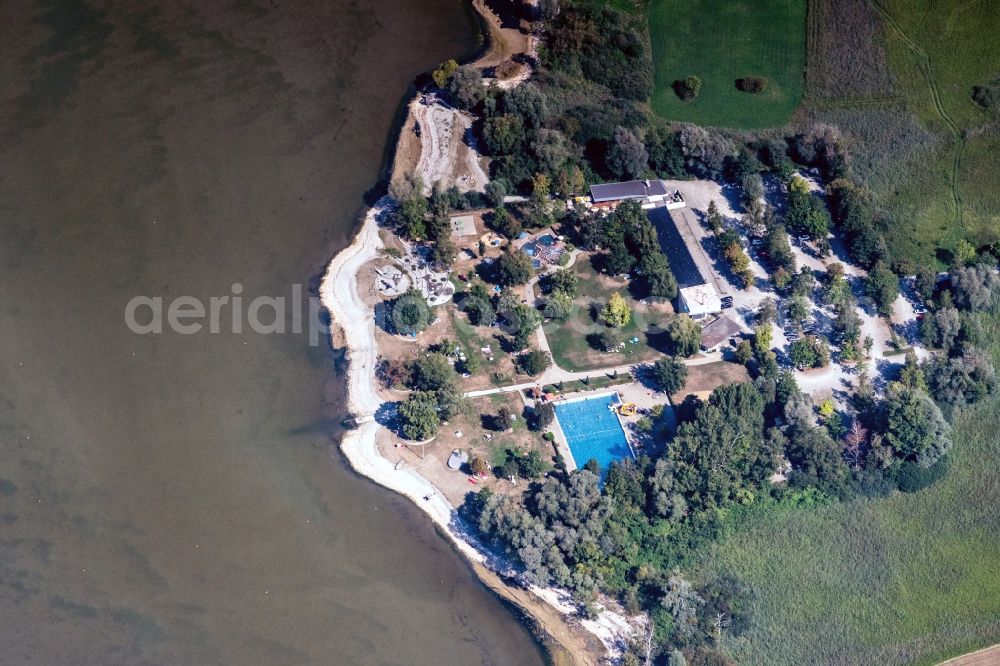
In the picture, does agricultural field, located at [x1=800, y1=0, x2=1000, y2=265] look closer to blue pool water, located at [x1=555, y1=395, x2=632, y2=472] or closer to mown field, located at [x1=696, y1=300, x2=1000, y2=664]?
mown field, located at [x1=696, y1=300, x2=1000, y2=664]

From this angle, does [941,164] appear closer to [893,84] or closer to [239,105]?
[893,84]

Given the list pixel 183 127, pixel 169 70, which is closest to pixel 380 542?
pixel 183 127

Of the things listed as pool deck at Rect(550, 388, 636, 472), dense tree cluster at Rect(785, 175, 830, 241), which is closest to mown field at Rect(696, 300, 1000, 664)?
pool deck at Rect(550, 388, 636, 472)

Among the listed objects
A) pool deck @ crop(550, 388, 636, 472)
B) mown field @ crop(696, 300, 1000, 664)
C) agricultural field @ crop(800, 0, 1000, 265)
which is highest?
agricultural field @ crop(800, 0, 1000, 265)

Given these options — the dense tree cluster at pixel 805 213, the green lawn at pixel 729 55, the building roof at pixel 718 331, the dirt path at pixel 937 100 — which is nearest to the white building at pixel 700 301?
the building roof at pixel 718 331

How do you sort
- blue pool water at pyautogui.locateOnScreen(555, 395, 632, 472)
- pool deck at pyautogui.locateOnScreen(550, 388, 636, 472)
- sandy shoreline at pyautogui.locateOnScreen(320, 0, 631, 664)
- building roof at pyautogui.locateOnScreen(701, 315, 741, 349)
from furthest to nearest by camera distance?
building roof at pyautogui.locateOnScreen(701, 315, 741, 349) < blue pool water at pyautogui.locateOnScreen(555, 395, 632, 472) < pool deck at pyautogui.locateOnScreen(550, 388, 636, 472) < sandy shoreline at pyautogui.locateOnScreen(320, 0, 631, 664)
